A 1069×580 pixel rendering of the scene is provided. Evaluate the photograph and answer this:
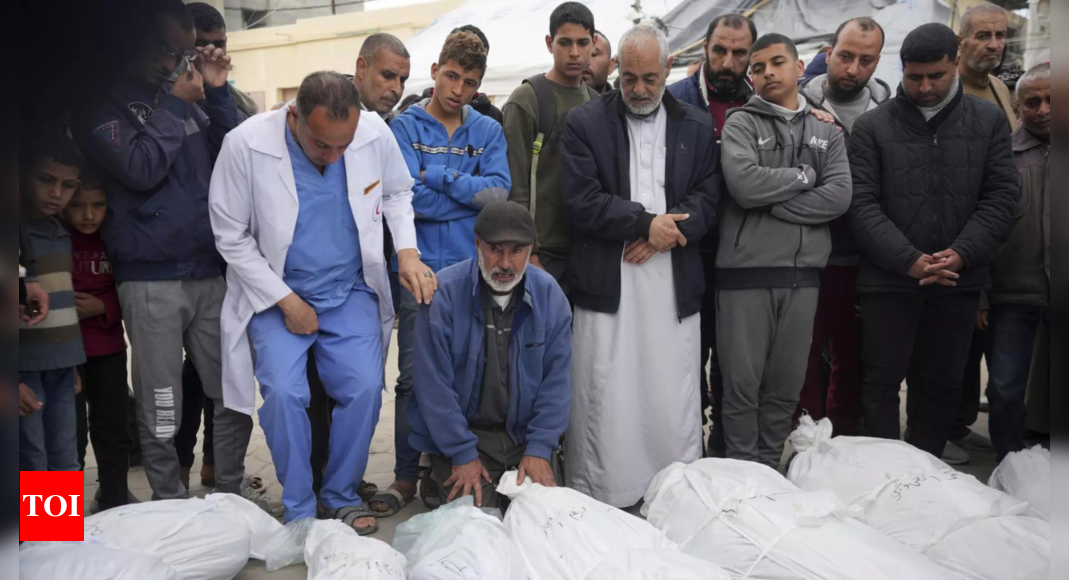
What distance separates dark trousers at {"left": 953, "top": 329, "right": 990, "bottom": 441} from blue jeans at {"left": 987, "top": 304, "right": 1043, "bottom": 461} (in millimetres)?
477

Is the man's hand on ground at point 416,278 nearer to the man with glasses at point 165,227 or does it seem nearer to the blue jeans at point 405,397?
the blue jeans at point 405,397

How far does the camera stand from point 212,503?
3234mm

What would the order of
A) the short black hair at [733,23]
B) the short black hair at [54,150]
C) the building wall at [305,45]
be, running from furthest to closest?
the building wall at [305,45], the short black hair at [733,23], the short black hair at [54,150]

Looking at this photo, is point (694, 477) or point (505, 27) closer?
point (694, 477)

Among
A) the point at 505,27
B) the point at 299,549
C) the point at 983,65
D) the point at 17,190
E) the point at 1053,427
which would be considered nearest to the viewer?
the point at 17,190

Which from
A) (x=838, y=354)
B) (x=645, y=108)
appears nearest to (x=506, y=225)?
(x=645, y=108)

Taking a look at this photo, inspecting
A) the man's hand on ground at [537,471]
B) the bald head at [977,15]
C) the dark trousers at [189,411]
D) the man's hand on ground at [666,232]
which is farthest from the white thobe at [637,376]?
the bald head at [977,15]

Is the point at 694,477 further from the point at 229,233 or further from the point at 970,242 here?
the point at 229,233

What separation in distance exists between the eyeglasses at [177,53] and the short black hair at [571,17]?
1.77 m

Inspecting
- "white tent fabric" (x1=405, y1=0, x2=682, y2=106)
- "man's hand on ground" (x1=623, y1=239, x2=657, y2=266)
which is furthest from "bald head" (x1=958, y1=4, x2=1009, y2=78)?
"white tent fabric" (x1=405, y1=0, x2=682, y2=106)

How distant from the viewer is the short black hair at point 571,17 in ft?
14.1

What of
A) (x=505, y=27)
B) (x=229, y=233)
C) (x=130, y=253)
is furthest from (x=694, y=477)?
(x=505, y=27)

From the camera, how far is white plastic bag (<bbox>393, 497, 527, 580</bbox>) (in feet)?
9.05

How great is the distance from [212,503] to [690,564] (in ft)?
6.03
